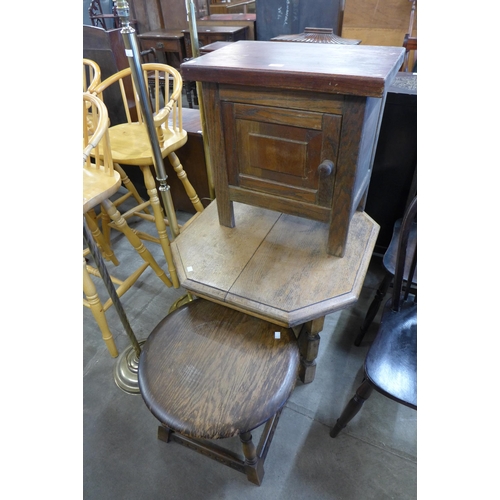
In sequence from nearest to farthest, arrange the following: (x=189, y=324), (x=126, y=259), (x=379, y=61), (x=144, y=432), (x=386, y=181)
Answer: (x=379, y=61), (x=189, y=324), (x=144, y=432), (x=386, y=181), (x=126, y=259)

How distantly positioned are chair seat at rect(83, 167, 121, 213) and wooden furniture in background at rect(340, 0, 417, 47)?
276 centimetres

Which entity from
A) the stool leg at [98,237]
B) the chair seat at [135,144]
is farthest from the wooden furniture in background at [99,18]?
the stool leg at [98,237]

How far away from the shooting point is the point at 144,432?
49.9 inches

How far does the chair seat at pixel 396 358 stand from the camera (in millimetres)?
895

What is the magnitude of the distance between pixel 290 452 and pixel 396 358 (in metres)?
0.56

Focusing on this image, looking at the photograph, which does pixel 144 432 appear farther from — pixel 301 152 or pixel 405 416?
pixel 301 152

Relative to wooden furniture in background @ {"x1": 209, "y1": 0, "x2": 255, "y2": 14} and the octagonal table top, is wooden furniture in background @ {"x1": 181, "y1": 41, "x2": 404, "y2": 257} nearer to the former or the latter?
the octagonal table top

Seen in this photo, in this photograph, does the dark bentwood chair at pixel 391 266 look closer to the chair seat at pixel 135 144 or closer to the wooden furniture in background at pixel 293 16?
the chair seat at pixel 135 144

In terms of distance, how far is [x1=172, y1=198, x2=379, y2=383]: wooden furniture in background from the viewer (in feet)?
2.89

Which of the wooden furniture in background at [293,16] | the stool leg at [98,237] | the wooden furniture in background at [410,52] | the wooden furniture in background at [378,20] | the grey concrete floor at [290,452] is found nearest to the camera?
the grey concrete floor at [290,452]

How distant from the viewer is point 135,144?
57.7 inches

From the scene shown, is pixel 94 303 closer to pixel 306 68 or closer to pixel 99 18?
pixel 306 68
